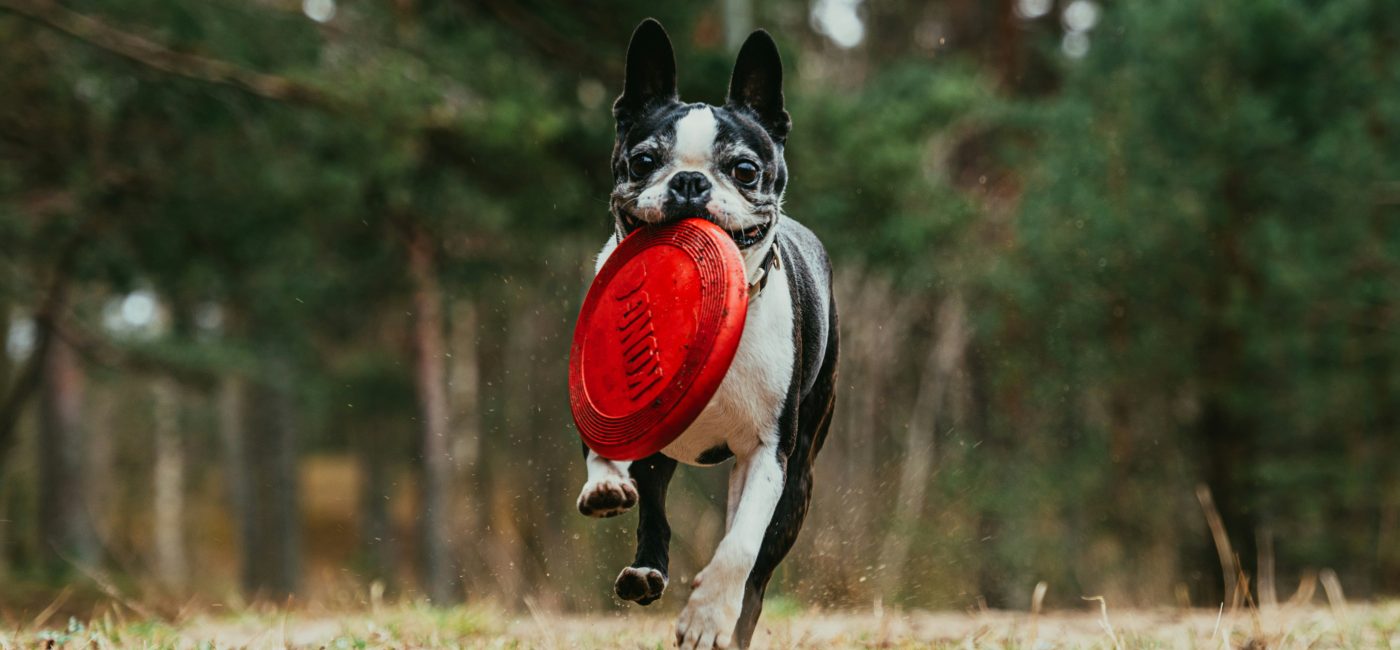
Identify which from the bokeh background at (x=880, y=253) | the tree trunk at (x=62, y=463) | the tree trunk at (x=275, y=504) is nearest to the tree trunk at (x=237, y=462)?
the tree trunk at (x=275, y=504)

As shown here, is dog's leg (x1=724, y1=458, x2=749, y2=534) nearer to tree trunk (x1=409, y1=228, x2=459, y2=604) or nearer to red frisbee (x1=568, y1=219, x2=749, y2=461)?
red frisbee (x1=568, y1=219, x2=749, y2=461)

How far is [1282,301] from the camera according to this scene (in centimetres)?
1307

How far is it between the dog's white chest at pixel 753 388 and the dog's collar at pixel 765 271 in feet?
0.06

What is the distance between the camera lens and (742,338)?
3750mm

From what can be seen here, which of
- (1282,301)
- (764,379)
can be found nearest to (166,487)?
(1282,301)

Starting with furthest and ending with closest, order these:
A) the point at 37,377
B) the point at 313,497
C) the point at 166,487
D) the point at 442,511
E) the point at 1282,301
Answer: the point at 313,497, the point at 166,487, the point at 442,511, the point at 37,377, the point at 1282,301

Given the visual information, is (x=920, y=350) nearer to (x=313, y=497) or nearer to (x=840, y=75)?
(x=840, y=75)

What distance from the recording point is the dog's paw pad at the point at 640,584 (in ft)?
11.9

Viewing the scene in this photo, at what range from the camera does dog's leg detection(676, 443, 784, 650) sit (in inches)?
139

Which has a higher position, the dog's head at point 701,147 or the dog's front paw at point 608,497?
the dog's head at point 701,147

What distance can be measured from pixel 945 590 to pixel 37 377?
32.8ft

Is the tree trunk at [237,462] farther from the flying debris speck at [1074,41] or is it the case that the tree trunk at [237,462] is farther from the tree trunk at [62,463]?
the flying debris speck at [1074,41]

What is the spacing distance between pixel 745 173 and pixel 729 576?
1.14 meters

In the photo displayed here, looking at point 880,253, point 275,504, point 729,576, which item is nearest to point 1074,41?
point 880,253
